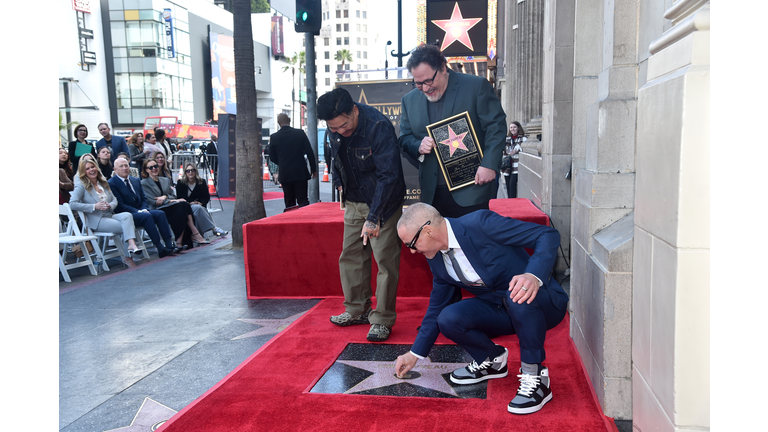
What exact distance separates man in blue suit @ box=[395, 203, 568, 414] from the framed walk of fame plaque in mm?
1068

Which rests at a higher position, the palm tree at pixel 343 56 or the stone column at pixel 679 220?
the palm tree at pixel 343 56

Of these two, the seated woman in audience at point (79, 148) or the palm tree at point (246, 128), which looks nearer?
the palm tree at point (246, 128)

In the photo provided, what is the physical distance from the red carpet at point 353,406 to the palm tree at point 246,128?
4885 millimetres

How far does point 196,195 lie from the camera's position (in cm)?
1008

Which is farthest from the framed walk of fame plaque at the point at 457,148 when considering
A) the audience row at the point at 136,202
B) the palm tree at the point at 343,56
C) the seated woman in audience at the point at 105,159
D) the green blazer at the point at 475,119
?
the palm tree at the point at 343,56

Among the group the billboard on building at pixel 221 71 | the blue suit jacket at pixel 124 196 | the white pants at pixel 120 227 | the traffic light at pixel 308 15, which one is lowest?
the white pants at pixel 120 227

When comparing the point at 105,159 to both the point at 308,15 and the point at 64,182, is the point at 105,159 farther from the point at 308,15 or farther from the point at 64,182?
the point at 308,15

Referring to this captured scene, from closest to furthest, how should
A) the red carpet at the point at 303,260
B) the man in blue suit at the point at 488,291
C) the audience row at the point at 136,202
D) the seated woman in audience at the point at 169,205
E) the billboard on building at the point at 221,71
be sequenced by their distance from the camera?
the man in blue suit at the point at 488,291 → the red carpet at the point at 303,260 → the audience row at the point at 136,202 → the seated woman in audience at the point at 169,205 → the billboard on building at the point at 221,71

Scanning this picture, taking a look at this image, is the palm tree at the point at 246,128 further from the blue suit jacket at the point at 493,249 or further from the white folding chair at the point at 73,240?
the blue suit jacket at the point at 493,249

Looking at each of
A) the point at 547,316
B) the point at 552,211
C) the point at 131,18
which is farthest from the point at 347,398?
the point at 131,18

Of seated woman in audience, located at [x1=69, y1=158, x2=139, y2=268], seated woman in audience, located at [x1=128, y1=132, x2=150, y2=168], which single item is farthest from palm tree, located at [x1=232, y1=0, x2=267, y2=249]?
seated woman in audience, located at [x1=128, y1=132, x2=150, y2=168]

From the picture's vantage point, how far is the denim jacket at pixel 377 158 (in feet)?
14.1

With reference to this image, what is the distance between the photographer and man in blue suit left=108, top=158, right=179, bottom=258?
8.13m

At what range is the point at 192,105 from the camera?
4862cm
